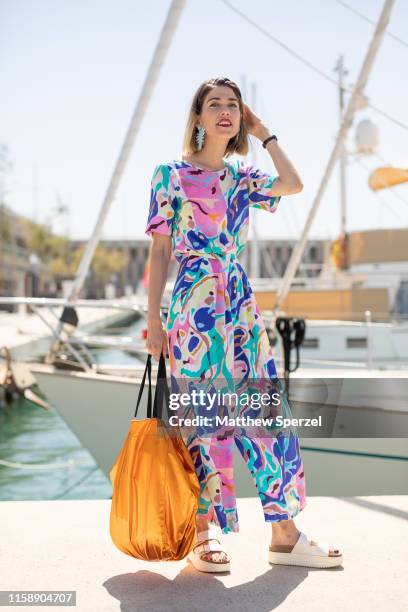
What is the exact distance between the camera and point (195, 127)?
9.96ft

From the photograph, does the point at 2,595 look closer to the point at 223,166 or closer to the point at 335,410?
the point at 223,166

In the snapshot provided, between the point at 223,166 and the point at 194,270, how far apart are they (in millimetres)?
425

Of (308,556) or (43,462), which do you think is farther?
(43,462)

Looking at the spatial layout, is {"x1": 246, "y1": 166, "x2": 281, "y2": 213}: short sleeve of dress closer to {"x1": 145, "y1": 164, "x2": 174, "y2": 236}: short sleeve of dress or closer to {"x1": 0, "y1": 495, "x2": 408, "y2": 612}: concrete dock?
{"x1": 145, "y1": 164, "x2": 174, "y2": 236}: short sleeve of dress

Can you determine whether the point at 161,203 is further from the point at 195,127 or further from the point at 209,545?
the point at 209,545

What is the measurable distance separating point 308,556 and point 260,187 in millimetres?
1347

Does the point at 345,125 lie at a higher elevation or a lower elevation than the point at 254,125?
higher

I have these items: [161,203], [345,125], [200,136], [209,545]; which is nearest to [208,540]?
[209,545]

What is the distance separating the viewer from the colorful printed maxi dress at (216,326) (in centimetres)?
288

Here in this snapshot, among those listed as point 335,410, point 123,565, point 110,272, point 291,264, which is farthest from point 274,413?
point 110,272

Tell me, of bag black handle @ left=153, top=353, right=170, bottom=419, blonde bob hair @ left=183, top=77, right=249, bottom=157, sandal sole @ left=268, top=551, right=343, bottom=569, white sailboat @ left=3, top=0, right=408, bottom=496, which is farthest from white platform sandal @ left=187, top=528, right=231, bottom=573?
white sailboat @ left=3, top=0, right=408, bottom=496

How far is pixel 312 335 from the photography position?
10914mm

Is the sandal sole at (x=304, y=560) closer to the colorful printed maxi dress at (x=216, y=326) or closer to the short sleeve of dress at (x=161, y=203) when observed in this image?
the colorful printed maxi dress at (x=216, y=326)

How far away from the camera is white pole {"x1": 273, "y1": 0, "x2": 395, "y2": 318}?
6.00 meters
